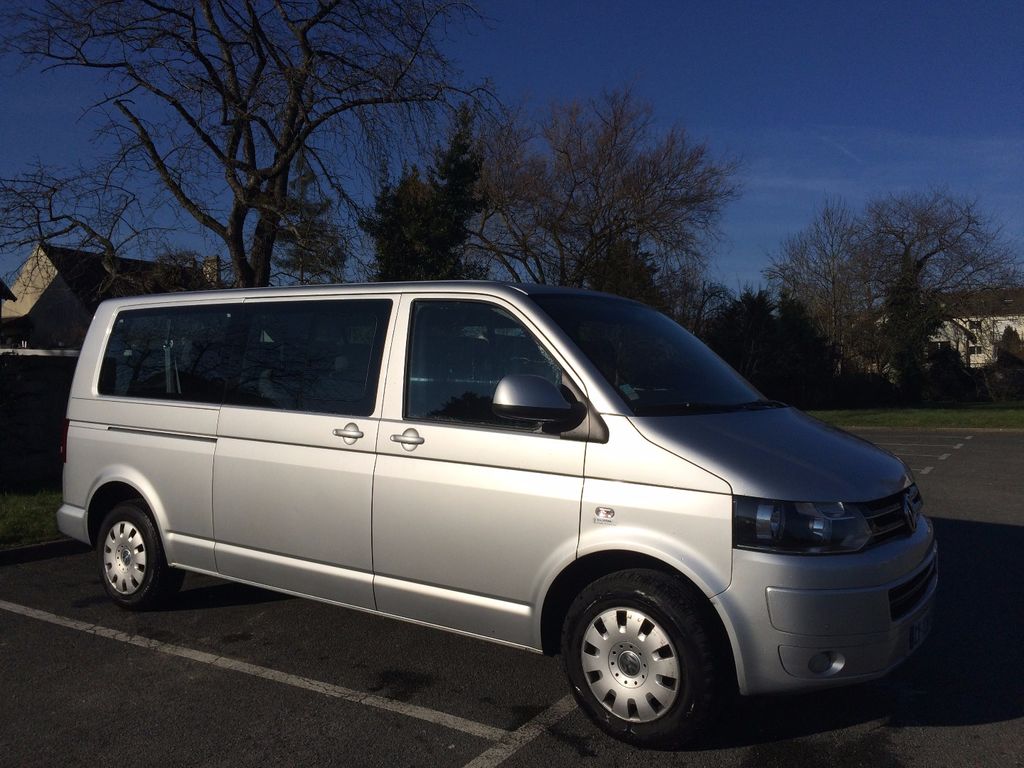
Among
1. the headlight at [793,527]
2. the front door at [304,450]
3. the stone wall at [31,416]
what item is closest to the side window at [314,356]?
the front door at [304,450]

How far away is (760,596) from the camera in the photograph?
3.29 meters

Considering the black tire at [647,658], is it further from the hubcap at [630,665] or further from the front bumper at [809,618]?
the front bumper at [809,618]

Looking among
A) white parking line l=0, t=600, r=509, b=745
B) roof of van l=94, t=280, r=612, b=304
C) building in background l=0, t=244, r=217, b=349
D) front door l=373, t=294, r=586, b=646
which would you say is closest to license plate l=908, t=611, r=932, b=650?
front door l=373, t=294, r=586, b=646

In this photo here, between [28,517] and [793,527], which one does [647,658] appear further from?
[28,517]

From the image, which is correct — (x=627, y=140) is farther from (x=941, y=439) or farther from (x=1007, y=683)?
(x=1007, y=683)

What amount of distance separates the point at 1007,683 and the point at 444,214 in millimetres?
23559

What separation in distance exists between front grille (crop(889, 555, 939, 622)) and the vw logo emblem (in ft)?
0.64

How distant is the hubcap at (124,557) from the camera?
18.0 feet

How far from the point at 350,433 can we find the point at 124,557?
7.34 ft

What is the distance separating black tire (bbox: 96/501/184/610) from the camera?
5406 millimetres

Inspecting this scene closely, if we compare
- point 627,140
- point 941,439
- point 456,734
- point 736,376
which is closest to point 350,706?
point 456,734

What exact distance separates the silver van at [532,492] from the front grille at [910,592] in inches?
0.5

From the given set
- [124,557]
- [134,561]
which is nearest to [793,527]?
[134,561]

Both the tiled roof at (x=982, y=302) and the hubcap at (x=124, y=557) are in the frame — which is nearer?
the hubcap at (x=124, y=557)
